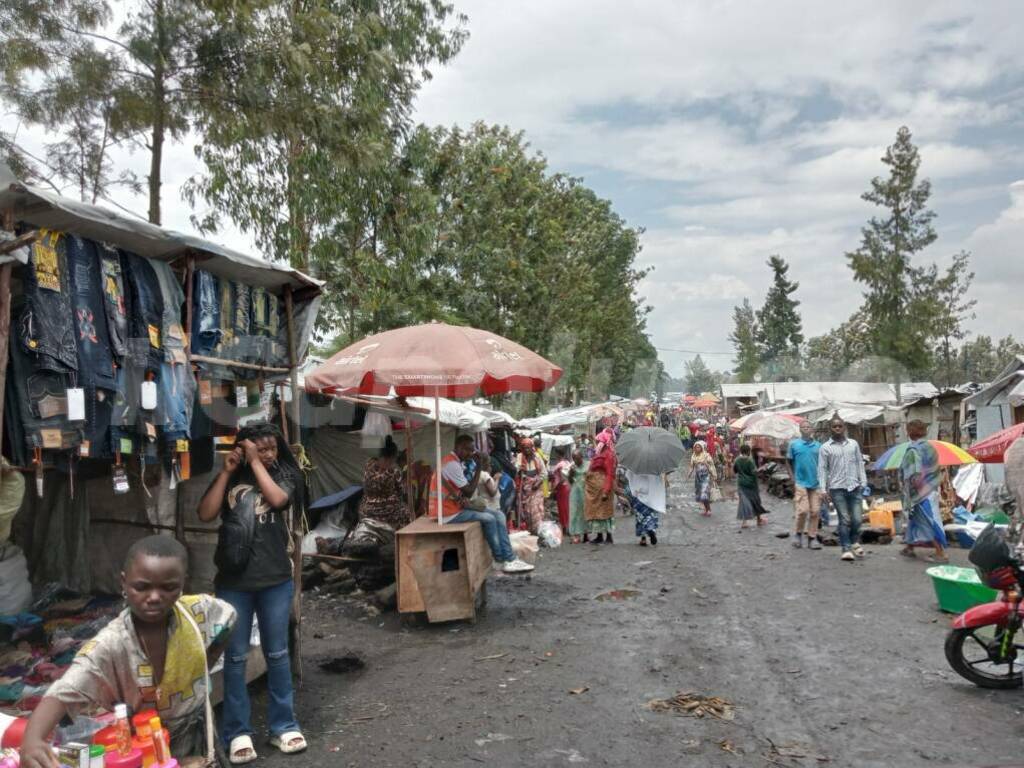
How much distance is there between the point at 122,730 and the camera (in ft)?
8.95

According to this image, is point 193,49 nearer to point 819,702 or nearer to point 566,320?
A: point 819,702

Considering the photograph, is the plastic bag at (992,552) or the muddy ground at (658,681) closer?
the muddy ground at (658,681)

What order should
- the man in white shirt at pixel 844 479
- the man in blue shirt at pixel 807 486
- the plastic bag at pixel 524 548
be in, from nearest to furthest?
1. the plastic bag at pixel 524 548
2. the man in white shirt at pixel 844 479
3. the man in blue shirt at pixel 807 486

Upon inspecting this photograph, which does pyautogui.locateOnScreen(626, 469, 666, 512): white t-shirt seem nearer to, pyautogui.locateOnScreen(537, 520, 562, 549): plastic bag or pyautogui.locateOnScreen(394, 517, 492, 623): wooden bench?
pyautogui.locateOnScreen(537, 520, 562, 549): plastic bag

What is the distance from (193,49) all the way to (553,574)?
29.1ft

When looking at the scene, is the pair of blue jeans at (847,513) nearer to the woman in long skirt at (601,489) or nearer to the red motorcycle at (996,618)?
the woman in long skirt at (601,489)

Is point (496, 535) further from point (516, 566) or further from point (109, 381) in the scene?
point (109, 381)

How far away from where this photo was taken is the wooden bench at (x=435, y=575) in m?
7.55

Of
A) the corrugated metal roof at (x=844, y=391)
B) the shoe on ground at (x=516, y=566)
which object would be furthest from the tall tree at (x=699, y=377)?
the shoe on ground at (x=516, y=566)

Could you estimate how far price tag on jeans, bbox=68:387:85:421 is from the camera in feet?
12.9

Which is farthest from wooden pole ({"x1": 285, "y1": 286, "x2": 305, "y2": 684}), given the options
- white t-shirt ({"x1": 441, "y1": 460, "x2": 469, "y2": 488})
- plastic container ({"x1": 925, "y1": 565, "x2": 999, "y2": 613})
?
plastic container ({"x1": 925, "y1": 565, "x2": 999, "y2": 613})

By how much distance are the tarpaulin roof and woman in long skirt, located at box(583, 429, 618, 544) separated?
26.5 ft

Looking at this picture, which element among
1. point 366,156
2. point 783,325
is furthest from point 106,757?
point 783,325

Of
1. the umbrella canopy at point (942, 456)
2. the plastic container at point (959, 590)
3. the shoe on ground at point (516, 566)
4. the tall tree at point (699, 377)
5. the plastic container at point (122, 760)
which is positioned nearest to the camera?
the plastic container at point (122, 760)
